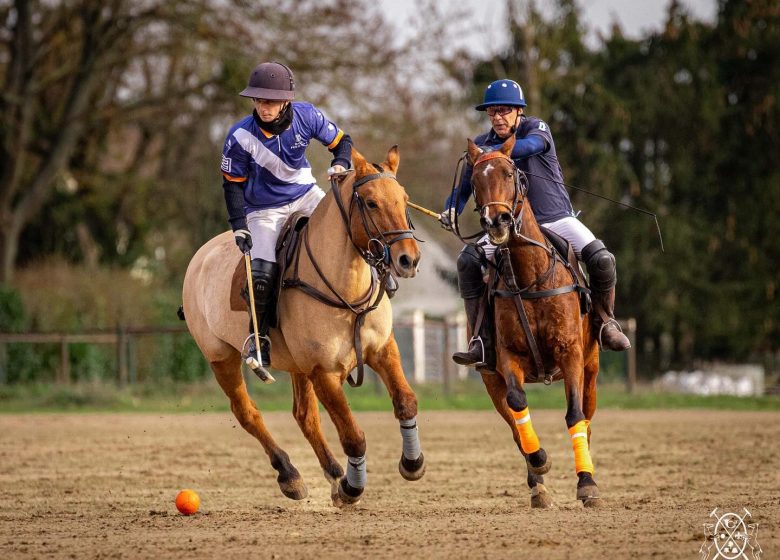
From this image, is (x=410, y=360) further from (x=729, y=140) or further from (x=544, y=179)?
(x=544, y=179)

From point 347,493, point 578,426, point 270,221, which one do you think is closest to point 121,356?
point 270,221

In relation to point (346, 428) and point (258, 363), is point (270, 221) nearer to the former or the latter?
point (258, 363)

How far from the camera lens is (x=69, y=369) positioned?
24.0 meters

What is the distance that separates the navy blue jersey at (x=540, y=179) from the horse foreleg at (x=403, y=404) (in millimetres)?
1279

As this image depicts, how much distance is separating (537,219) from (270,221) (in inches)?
80.0

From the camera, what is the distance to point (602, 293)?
31.7 ft

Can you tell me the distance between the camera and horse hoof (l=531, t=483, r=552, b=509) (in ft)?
29.9

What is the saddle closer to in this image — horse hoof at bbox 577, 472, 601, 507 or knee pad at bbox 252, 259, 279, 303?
horse hoof at bbox 577, 472, 601, 507

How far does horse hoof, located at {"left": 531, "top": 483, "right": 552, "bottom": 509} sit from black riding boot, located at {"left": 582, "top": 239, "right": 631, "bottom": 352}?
3.84ft

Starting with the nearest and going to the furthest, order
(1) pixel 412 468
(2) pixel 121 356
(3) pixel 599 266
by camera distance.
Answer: (1) pixel 412 468
(3) pixel 599 266
(2) pixel 121 356

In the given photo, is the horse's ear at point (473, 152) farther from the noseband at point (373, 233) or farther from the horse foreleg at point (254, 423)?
the horse foreleg at point (254, 423)

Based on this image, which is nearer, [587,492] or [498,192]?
[498,192]

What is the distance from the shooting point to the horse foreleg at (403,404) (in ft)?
29.2

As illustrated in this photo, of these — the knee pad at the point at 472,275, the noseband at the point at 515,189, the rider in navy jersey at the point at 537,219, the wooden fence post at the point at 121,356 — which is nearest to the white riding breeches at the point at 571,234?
the rider in navy jersey at the point at 537,219
